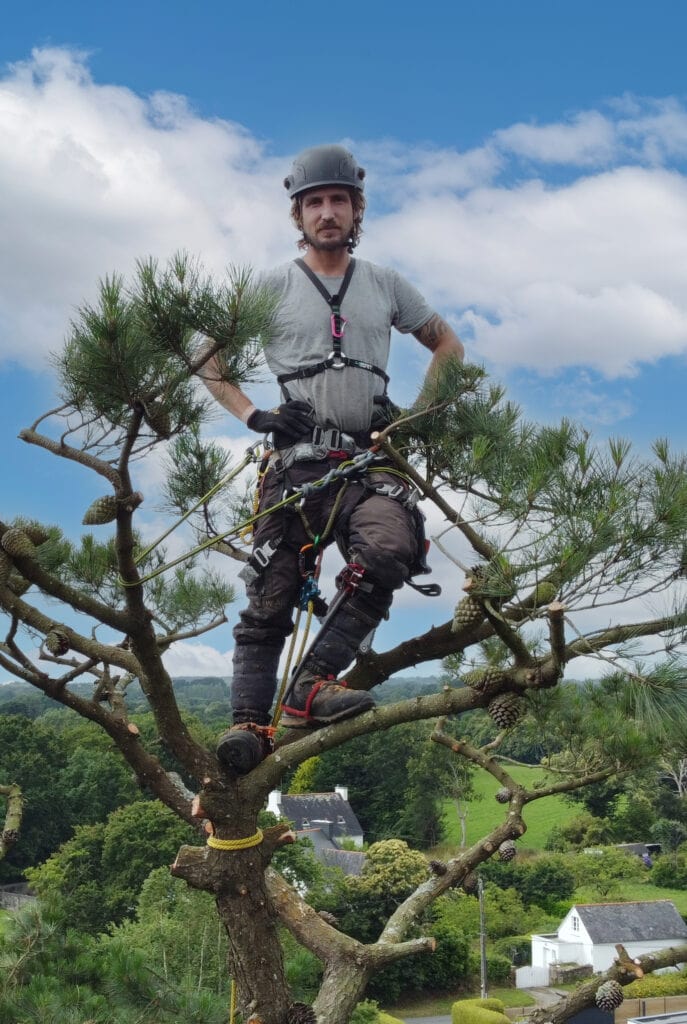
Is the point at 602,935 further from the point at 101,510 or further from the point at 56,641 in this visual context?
the point at 101,510

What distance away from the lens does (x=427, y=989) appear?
2459 cm

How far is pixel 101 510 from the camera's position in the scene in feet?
10.2

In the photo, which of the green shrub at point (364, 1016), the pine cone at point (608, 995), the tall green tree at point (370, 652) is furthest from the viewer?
the green shrub at point (364, 1016)

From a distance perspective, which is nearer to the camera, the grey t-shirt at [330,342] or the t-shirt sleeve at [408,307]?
the grey t-shirt at [330,342]

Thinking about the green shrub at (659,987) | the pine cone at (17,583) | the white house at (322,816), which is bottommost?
the green shrub at (659,987)

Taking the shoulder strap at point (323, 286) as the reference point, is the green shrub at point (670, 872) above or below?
below

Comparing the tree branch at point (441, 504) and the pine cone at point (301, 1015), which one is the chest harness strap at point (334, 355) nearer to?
the tree branch at point (441, 504)

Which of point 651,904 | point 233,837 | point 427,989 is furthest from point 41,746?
point 233,837

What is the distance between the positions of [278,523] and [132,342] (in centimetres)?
108

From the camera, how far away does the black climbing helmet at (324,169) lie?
3.76 m

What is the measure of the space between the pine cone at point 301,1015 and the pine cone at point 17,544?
6.17ft

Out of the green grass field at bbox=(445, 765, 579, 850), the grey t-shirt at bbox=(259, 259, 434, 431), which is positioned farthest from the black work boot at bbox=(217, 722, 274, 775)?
the green grass field at bbox=(445, 765, 579, 850)

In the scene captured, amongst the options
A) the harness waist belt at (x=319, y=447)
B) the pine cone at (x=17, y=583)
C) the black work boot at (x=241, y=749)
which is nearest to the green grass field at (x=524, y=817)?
the pine cone at (x=17, y=583)

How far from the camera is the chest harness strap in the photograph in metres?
3.76
